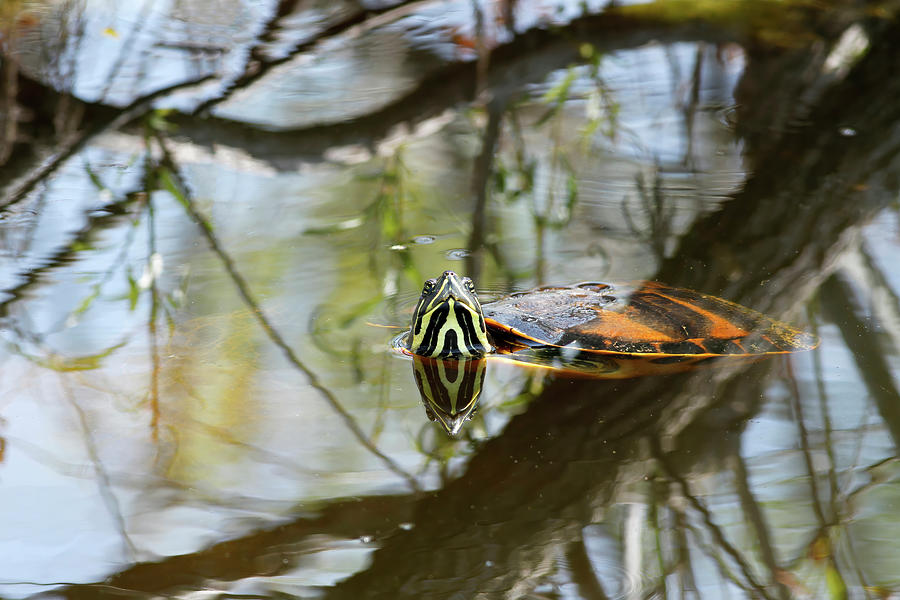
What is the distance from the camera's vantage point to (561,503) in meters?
1.68

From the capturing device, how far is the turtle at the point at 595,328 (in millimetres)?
2207

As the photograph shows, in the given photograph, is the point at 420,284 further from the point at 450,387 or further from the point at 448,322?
the point at 450,387

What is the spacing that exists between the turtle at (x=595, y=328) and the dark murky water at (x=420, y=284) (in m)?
0.10

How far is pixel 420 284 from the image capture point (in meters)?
2.67

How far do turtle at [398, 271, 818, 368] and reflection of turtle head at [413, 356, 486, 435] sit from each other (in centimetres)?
3

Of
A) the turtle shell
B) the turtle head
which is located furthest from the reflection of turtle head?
the turtle shell

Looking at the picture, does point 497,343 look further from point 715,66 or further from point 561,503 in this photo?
point 715,66

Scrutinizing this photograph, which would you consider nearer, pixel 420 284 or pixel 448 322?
pixel 448 322

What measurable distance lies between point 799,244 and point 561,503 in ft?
4.84

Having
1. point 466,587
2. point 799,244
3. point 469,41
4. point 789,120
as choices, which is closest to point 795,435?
point 466,587

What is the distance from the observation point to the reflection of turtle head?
2.02m

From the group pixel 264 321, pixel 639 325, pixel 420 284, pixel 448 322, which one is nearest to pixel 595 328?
pixel 639 325

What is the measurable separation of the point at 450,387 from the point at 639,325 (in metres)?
0.51

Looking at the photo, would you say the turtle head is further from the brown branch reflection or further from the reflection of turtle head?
the brown branch reflection
